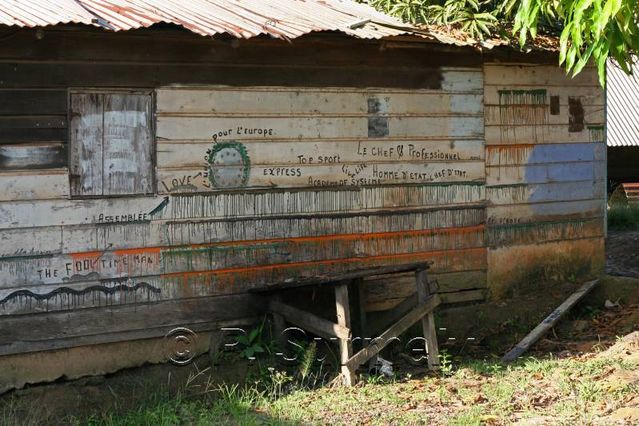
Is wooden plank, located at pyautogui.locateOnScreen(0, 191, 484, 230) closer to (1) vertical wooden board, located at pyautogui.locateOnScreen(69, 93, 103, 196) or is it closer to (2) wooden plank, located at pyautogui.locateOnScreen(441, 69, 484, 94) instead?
(1) vertical wooden board, located at pyautogui.locateOnScreen(69, 93, 103, 196)

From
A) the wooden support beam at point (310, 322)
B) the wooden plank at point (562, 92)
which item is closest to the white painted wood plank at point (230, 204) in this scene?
the wooden support beam at point (310, 322)

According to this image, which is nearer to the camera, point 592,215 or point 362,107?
point 362,107

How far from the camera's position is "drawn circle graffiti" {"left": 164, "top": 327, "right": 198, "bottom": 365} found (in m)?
7.96

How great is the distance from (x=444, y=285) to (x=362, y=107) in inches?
75.6

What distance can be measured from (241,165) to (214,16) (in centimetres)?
122

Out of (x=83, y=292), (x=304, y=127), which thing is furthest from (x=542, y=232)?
(x=83, y=292)

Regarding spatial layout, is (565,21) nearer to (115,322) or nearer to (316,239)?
(316,239)

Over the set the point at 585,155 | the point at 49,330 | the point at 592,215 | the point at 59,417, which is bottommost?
the point at 59,417

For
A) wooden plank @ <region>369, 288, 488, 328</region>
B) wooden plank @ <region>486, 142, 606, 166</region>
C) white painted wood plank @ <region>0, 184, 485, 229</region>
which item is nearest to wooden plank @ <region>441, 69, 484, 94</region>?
wooden plank @ <region>486, 142, 606, 166</region>

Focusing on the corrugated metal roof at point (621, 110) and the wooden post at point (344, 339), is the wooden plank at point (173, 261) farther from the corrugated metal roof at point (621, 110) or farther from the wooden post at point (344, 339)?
the corrugated metal roof at point (621, 110)

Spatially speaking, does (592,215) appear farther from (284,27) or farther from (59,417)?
(59,417)

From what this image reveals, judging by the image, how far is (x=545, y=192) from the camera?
10117 millimetres

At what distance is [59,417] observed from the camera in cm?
735

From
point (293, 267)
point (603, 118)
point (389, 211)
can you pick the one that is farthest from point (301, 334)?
point (603, 118)
